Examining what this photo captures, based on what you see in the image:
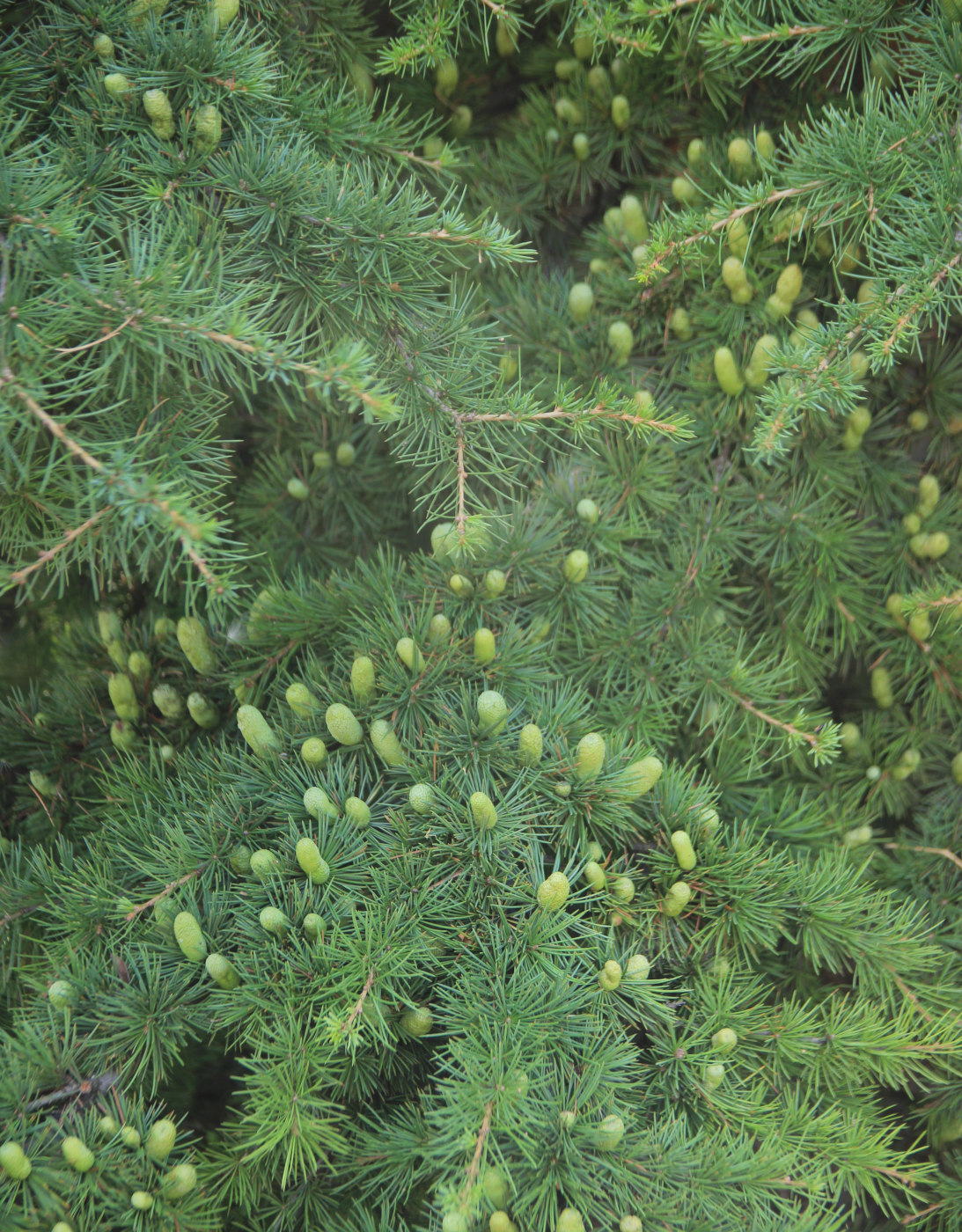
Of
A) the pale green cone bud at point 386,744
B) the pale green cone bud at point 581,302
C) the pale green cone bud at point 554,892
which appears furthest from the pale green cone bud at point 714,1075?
the pale green cone bud at point 581,302

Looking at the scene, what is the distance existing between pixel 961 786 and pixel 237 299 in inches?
22.1

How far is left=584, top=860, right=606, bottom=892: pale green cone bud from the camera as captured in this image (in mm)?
476

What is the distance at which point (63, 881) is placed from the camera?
519 millimetres

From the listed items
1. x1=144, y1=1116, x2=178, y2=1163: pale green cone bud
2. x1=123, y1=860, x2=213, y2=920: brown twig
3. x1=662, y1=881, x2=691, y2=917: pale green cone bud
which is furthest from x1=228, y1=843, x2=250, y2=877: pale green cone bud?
x1=662, y1=881, x2=691, y2=917: pale green cone bud

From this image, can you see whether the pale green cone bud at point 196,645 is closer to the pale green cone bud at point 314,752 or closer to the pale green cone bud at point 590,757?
the pale green cone bud at point 314,752

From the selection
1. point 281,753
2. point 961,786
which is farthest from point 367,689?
point 961,786

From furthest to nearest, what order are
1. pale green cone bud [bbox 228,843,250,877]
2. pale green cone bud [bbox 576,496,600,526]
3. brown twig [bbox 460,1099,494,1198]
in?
pale green cone bud [bbox 576,496,600,526] → pale green cone bud [bbox 228,843,250,877] → brown twig [bbox 460,1099,494,1198]

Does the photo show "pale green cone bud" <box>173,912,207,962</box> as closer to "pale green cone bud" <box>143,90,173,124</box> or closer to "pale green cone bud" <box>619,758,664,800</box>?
"pale green cone bud" <box>619,758,664,800</box>

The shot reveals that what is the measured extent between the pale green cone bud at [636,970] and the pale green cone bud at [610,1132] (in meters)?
0.07

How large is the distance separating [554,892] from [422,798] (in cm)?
8

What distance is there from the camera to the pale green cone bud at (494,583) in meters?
0.55

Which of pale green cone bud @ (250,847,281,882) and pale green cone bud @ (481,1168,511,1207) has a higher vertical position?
pale green cone bud @ (481,1168,511,1207)

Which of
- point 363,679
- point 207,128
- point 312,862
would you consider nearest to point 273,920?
point 312,862

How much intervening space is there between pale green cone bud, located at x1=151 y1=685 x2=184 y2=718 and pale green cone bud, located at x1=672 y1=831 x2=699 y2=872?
31 centimetres
